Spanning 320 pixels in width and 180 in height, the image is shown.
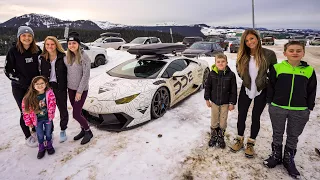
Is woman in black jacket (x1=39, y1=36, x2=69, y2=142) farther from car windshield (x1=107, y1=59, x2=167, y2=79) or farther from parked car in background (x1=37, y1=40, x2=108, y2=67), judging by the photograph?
parked car in background (x1=37, y1=40, x2=108, y2=67)

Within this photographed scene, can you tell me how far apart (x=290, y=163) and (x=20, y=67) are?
414 centimetres

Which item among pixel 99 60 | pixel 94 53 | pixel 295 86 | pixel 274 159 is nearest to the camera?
pixel 295 86

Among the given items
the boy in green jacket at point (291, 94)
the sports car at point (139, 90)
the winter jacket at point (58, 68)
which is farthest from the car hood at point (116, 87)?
the boy in green jacket at point (291, 94)

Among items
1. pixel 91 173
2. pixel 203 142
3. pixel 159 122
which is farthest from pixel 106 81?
pixel 203 142

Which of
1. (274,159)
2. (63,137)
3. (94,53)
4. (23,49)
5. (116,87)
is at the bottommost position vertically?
(274,159)

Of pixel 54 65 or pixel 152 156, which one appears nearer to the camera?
pixel 152 156

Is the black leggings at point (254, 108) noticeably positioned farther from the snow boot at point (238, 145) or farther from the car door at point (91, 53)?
the car door at point (91, 53)

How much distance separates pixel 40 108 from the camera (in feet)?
9.96

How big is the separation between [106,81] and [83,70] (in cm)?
108

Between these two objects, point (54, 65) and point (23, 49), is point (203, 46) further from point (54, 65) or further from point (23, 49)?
point (23, 49)

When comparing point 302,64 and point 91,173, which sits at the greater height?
point 302,64

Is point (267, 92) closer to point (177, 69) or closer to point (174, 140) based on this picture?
point (174, 140)

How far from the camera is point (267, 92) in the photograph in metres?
2.72

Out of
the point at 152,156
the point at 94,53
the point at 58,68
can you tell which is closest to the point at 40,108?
the point at 58,68
